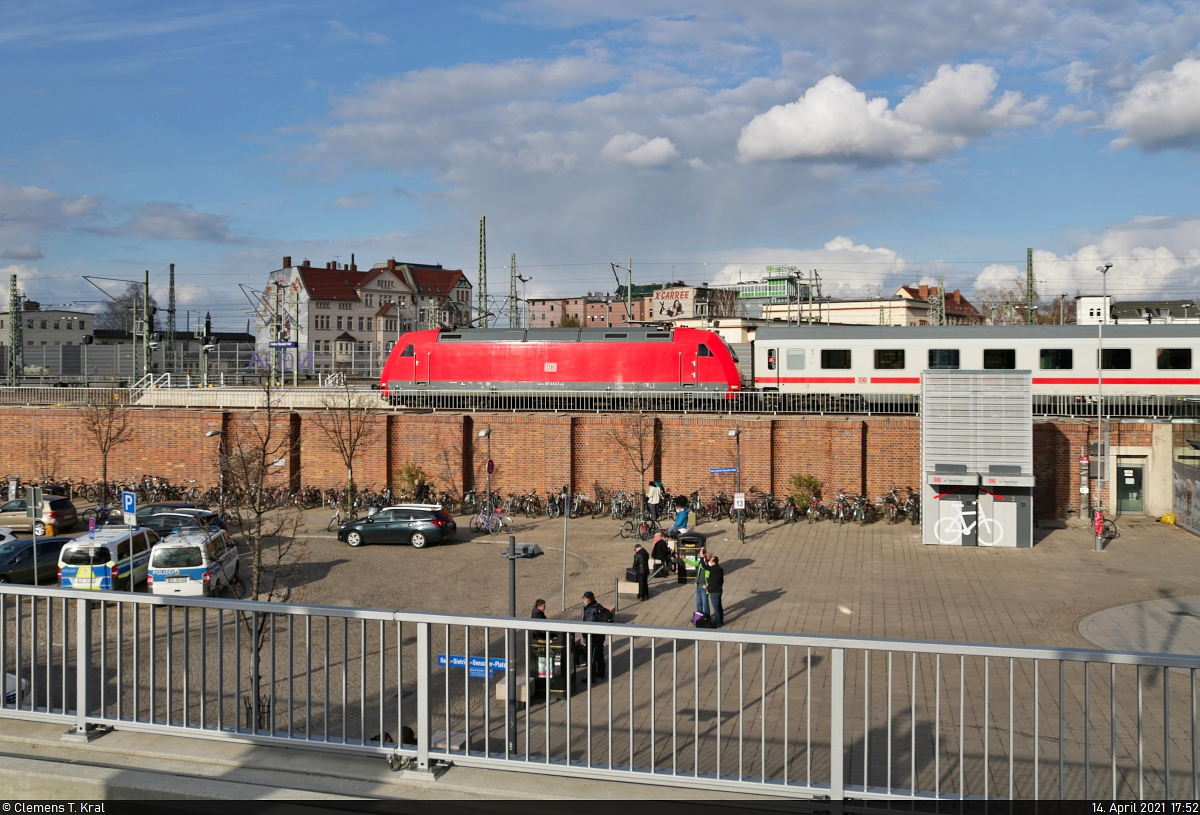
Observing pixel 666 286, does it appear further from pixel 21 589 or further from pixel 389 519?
pixel 21 589

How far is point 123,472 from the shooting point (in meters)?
34.1

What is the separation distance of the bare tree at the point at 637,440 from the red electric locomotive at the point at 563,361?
11.9 feet

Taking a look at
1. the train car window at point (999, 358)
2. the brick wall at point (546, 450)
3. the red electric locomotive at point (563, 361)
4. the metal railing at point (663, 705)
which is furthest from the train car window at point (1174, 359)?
the metal railing at point (663, 705)

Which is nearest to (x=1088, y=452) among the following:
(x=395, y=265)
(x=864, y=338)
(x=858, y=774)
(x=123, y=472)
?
(x=864, y=338)

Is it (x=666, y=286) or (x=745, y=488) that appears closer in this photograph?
(x=745, y=488)

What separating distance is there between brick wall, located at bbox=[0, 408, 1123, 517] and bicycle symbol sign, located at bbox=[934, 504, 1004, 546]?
456 cm

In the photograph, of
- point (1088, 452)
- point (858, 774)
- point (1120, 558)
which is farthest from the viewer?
point (1088, 452)

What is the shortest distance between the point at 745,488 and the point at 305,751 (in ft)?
80.1

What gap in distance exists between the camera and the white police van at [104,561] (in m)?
17.4

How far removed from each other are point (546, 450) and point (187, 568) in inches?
548

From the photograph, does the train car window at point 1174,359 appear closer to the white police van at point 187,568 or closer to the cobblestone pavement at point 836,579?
the cobblestone pavement at point 836,579

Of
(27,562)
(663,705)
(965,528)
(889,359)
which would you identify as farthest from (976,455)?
(27,562)

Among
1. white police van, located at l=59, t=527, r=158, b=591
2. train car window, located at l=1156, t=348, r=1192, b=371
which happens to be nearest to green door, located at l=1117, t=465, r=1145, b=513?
train car window, located at l=1156, t=348, r=1192, b=371

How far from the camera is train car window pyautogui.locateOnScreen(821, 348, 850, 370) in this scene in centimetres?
3091
